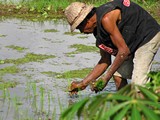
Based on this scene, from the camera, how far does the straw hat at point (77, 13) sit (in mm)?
3987

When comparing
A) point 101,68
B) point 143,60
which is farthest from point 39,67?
A: point 143,60

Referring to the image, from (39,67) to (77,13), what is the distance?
2967 mm

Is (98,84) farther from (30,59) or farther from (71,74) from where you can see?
(30,59)

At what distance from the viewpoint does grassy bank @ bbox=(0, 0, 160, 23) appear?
37.7ft

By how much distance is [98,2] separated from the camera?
12328 millimetres

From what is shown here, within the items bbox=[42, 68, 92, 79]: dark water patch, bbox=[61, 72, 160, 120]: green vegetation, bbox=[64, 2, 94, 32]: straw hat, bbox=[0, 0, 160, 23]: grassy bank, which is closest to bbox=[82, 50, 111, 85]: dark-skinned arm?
bbox=[64, 2, 94, 32]: straw hat

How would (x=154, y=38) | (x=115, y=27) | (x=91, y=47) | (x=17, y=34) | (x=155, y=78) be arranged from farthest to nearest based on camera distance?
(x=17, y=34)
(x=91, y=47)
(x=154, y=38)
(x=115, y=27)
(x=155, y=78)

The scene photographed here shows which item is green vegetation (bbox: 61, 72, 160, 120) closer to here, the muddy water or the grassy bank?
the muddy water

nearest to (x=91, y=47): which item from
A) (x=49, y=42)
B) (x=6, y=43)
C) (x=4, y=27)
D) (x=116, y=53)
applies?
(x=49, y=42)

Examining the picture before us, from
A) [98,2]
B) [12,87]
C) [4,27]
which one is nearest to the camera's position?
[12,87]

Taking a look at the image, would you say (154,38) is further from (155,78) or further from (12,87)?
(12,87)

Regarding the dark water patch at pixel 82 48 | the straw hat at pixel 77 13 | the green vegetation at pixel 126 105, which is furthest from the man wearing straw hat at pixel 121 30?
the dark water patch at pixel 82 48

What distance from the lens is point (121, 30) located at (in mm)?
4129

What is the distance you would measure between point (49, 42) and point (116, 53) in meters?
4.57
